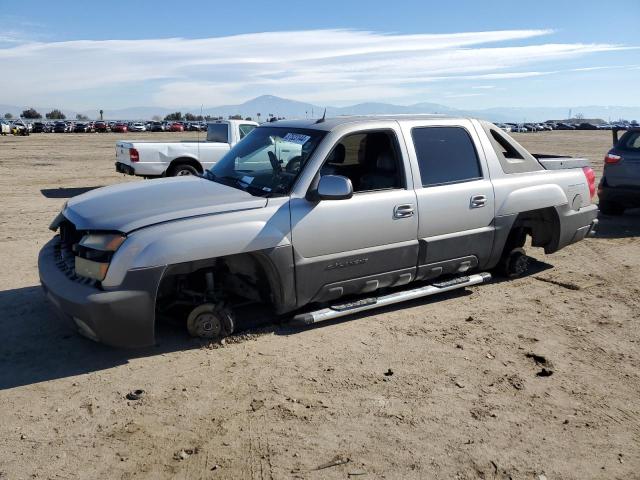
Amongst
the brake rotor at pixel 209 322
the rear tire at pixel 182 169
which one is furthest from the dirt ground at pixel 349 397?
the rear tire at pixel 182 169

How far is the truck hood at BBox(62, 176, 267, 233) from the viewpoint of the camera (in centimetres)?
405

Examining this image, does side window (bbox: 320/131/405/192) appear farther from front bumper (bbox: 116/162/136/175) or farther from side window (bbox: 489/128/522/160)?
front bumper (bbox: 116/162/136/175)

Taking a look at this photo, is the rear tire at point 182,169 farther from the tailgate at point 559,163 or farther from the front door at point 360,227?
the tailgate at point 559,163

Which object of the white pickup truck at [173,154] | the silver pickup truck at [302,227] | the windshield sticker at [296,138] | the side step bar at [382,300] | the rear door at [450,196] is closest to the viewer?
the silver pickup truck at [302,227]

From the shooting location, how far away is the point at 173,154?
12.8 metres

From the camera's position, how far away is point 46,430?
11.0 feet

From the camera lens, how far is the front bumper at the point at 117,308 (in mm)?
3836

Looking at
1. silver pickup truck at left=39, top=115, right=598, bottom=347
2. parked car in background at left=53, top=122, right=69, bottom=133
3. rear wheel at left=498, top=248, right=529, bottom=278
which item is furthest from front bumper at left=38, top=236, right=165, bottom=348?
parked car in background at left=53, top=122, right=69, bottom=133

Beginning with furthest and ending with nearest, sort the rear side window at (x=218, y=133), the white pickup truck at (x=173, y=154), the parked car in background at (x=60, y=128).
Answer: the parked car in background at (x=60, y=128) < the rear side window at (x=218, y=133) < the white pickup truck at (x=173, y=154)

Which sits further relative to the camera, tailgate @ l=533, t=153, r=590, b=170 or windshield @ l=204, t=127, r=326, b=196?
tailgate @ l=533, t=153, r=590, b=170

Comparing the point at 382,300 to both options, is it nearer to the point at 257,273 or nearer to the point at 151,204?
the point at 257,273

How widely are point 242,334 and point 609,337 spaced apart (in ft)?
10.2

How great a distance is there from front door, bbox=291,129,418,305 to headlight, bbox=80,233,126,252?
4.30 feet

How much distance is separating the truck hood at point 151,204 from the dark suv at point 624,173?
7299 mm
